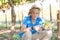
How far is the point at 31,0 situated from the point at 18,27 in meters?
0.27

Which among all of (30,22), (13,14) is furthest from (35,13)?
(13,14)

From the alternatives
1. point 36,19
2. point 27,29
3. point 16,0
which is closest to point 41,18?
point 36,19

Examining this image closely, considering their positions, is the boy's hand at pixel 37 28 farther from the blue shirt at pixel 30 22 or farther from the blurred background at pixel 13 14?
the blurred background at pixel 13 14

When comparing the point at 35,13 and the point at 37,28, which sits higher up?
the point at 35,13

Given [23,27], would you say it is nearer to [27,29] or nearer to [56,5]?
[27,29]

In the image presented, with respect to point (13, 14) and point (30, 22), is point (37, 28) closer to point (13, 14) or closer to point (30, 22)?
point (30, 22)

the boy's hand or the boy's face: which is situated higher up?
the boy's face

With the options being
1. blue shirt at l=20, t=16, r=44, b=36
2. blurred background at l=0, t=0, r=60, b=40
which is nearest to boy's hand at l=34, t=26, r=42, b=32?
blue shirt at l=20, t=16, r=44, b=36

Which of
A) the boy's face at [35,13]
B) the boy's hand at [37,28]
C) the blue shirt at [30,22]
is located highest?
the boy's face at [35,13]

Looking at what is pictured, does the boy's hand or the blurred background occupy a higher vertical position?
the blurred background

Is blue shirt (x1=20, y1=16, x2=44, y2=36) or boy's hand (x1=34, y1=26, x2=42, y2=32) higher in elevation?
blue shirt (x1=20, y1=16, x2=44, y2=36)

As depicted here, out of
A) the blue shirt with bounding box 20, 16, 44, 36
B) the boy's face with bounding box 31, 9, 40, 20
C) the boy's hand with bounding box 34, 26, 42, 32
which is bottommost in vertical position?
the boy's hand with bounding box 34, 26, 42, 32

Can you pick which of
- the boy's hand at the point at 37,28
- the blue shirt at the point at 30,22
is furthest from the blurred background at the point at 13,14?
the boy's hand at the point at 37,28

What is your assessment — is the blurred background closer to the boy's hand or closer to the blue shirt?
the blue shirt
